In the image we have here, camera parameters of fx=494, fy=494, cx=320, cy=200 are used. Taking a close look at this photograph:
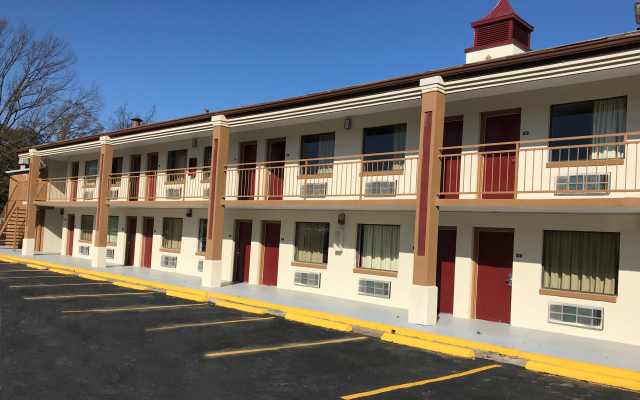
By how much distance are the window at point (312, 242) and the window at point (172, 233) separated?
6.36 m

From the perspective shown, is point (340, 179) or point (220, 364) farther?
point (340, 179)

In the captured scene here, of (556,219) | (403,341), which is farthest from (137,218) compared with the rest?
(556,219)

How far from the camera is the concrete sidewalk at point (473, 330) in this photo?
348 inches

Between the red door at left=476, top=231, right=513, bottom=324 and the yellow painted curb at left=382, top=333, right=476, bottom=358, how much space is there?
128 inches

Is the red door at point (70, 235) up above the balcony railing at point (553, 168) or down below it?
below

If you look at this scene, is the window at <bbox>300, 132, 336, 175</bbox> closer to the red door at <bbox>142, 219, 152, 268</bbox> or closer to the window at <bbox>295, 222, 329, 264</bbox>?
the window at <bbox>295, 222, 329, 264</bbox>

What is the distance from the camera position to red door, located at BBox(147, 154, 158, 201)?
21025mm

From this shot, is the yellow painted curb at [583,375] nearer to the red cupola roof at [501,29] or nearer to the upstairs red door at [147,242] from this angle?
the red cupola roof at [501,29]

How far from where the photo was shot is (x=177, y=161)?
67.5 feet

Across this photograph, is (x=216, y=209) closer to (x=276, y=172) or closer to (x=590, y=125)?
(x=276, y=172)

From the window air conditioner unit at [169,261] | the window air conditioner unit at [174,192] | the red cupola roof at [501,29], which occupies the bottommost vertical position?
the window air conditioner unit at [169,261]

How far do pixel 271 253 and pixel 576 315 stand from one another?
9.58 m

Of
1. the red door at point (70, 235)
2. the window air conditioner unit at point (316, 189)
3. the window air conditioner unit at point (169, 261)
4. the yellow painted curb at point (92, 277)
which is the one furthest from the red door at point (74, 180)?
the window air conditioner unit at point (316, 189)

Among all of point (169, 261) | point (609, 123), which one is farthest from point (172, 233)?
point (609, 123)
